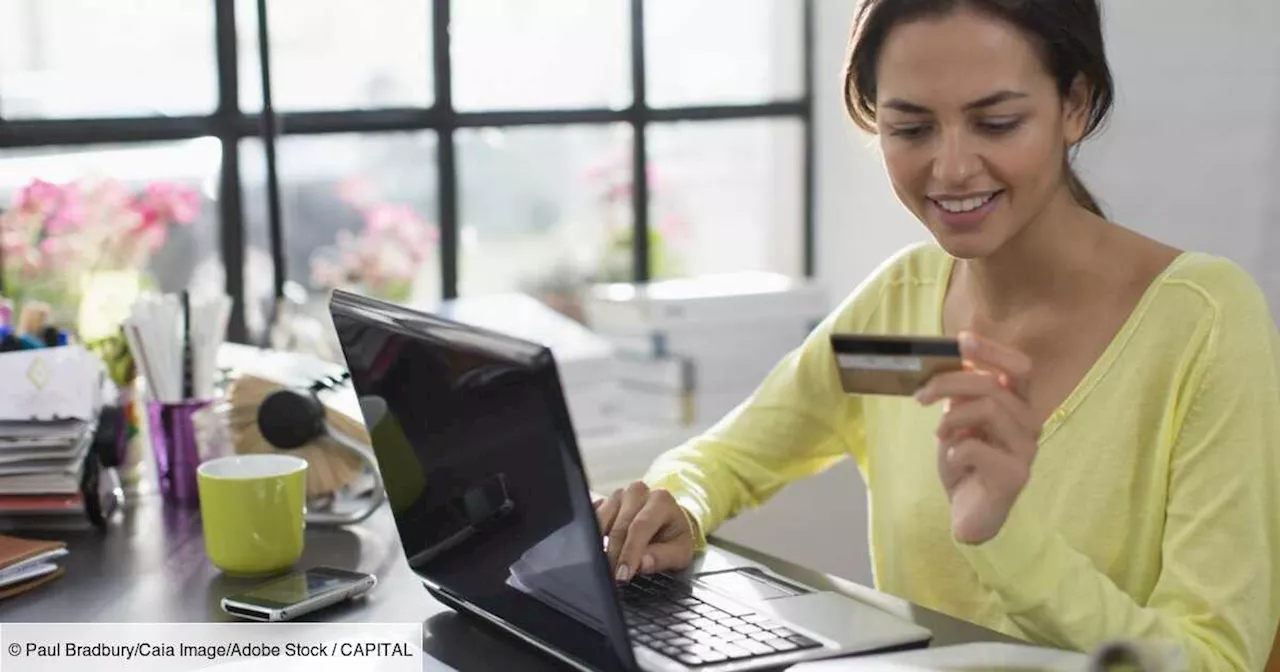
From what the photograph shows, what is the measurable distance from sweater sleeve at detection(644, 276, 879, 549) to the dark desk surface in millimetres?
155

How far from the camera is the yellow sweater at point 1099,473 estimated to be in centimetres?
127

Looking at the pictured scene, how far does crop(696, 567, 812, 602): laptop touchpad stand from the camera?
1.36 metres

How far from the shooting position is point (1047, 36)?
1443 mm

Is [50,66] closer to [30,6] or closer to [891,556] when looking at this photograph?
[30,6]

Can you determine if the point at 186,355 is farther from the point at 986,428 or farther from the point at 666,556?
the point at 986,428

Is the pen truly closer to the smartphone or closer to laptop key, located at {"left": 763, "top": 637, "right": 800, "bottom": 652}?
the smartphone

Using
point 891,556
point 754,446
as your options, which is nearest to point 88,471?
point 754,446

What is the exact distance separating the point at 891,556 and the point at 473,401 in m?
0.67

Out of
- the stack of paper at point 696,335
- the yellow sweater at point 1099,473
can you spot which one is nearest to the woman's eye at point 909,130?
the yellow sweater at point 1099,473

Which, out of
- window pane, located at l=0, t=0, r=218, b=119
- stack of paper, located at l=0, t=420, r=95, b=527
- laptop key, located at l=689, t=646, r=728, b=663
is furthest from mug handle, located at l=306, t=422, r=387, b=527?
window pane, located at l=0, t=0, r=218, b=119

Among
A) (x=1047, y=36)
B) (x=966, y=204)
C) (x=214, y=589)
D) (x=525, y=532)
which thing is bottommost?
(x=214, y=589)

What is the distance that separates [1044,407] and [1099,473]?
0.26ft

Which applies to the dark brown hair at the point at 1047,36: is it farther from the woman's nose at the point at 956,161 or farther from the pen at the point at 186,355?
the pen at the point at 186,355

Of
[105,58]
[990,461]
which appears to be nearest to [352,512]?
[990,461]
